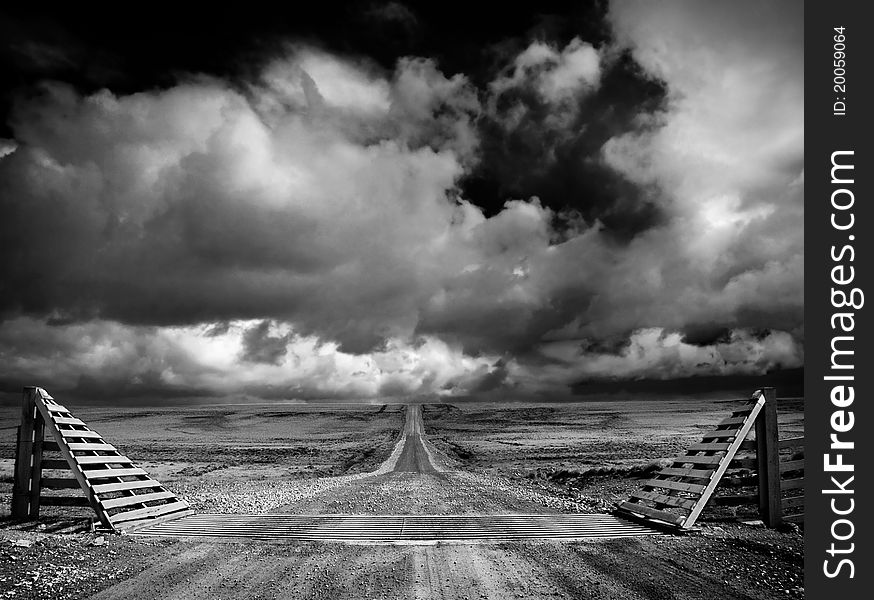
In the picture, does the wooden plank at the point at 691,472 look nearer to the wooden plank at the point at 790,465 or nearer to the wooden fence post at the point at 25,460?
the wooden plank at the point at 790,465

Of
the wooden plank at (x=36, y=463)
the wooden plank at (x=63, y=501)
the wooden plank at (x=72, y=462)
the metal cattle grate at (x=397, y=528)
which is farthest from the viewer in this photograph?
the wooden plank at (x=36, y=463)

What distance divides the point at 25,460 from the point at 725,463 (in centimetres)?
1526

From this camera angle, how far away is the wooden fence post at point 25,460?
12.8m

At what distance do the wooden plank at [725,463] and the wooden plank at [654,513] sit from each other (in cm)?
22

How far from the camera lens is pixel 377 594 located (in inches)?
297

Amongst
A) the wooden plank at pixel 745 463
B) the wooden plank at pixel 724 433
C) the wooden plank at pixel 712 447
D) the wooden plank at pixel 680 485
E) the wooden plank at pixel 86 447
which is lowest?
the wooden plank at pixel 680 485

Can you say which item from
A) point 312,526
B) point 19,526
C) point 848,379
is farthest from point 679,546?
point 19,526

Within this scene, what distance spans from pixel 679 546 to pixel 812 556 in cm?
271

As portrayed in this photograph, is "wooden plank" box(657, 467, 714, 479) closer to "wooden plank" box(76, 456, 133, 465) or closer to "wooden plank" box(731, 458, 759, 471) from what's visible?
"wooden plank" box(731, 458, 759, 471)

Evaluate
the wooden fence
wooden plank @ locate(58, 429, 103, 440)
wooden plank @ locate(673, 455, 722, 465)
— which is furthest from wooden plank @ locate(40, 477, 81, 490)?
the wooden fence

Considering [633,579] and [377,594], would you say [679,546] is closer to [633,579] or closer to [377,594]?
[633,579]

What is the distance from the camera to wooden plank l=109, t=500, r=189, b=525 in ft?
38.7

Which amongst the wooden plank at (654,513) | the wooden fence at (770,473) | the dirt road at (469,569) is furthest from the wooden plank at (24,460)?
the wooden fence at (770,473)

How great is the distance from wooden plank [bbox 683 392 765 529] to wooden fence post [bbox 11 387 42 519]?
46.0 feet
